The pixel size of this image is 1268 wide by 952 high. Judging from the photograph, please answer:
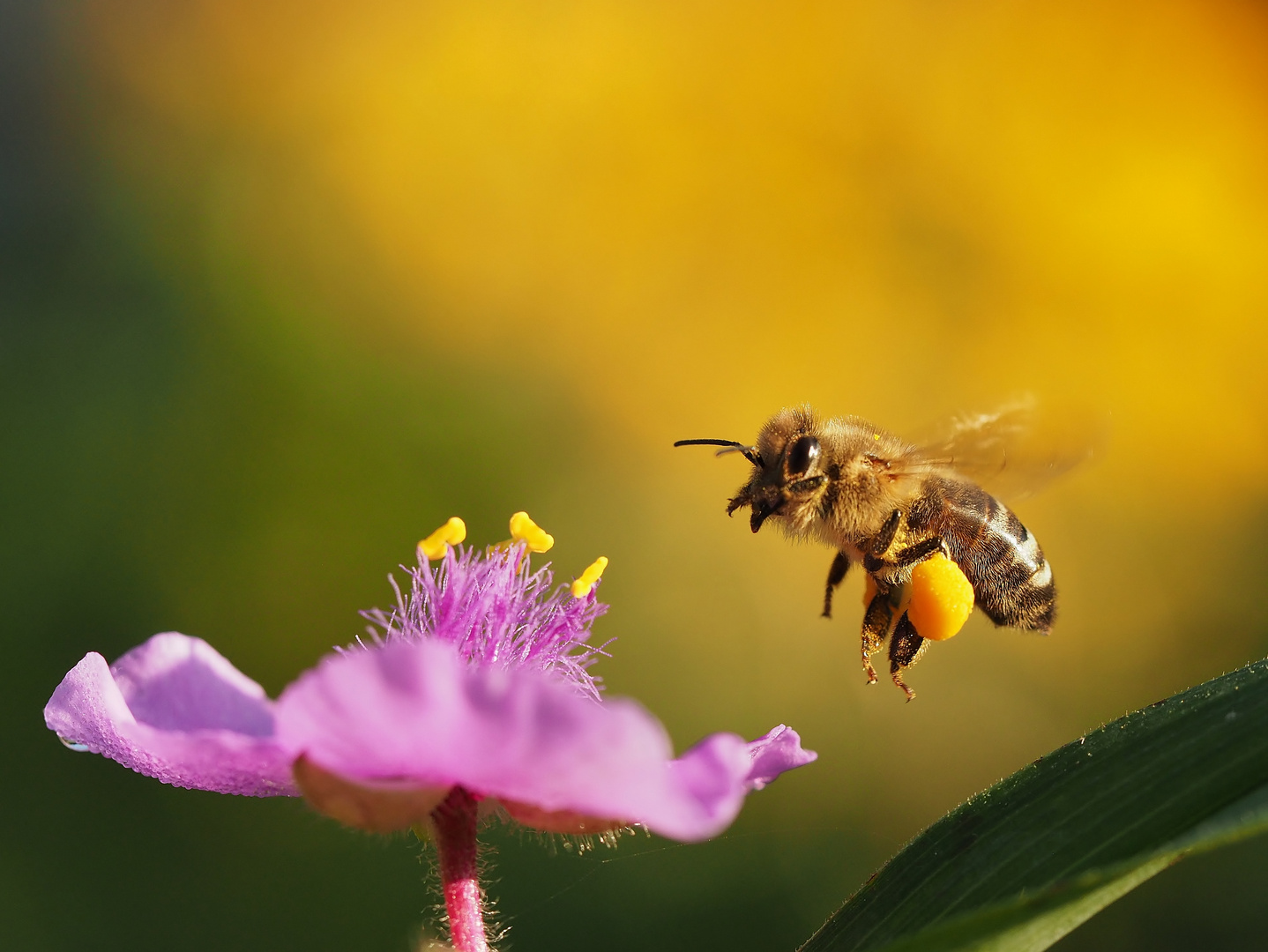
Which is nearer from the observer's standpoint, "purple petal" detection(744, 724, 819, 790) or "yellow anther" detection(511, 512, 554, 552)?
"purple petal" detection(744, 724, 819, 790)

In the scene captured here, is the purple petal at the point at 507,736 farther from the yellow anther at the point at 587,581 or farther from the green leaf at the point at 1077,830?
the yellow anther at the point at 587,581

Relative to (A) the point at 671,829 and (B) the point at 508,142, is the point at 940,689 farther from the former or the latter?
(A) the point at 671,829

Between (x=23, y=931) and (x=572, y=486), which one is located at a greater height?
(x=572, y=486)

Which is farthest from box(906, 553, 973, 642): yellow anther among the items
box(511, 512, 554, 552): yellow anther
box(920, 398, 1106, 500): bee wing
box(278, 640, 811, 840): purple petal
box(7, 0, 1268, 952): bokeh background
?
box(7, 0, 1268, 952): bokeh background

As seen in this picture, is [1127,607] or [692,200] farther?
[692,200]

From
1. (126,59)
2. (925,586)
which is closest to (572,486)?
(126,59)

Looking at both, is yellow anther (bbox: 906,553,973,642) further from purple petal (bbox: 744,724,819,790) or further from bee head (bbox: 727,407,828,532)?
purple petal (bbox: 744,724,819,790)
